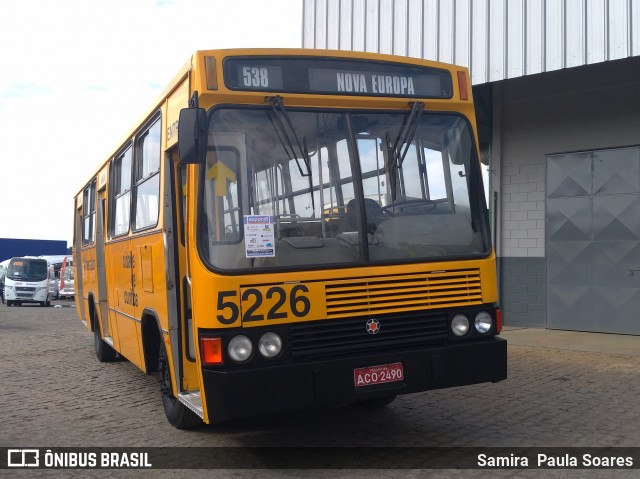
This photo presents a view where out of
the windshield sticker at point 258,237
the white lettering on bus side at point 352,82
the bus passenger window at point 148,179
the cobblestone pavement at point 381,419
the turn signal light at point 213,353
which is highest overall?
the white lettering on bus side at point 352,82

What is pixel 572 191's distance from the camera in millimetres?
13984

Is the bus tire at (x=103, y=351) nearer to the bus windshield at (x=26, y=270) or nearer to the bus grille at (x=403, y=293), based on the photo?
the bus grille at (x=403, y=293)

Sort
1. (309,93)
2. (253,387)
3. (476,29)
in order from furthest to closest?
(476,29), (309,93), (253,387)

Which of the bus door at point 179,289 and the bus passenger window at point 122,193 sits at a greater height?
the bus passenger window at point 122,193

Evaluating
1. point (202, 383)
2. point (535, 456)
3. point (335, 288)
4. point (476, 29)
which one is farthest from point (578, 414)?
point (476, 29)

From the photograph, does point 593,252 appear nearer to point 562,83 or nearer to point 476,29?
Answer: point 562,83

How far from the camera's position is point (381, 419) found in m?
6.97

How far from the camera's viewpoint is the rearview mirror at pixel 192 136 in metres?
5.03

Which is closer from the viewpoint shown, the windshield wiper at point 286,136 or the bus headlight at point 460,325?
the windshield wiper at point 286,136

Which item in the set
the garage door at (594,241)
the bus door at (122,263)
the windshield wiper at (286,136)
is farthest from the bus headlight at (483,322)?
the garage door at (594,241)

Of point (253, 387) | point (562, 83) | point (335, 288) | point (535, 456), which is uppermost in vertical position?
point (562, 83)

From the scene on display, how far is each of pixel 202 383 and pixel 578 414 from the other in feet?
12.8

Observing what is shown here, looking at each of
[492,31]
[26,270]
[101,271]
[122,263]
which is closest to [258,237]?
[122,263]

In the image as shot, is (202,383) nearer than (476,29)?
Yes
